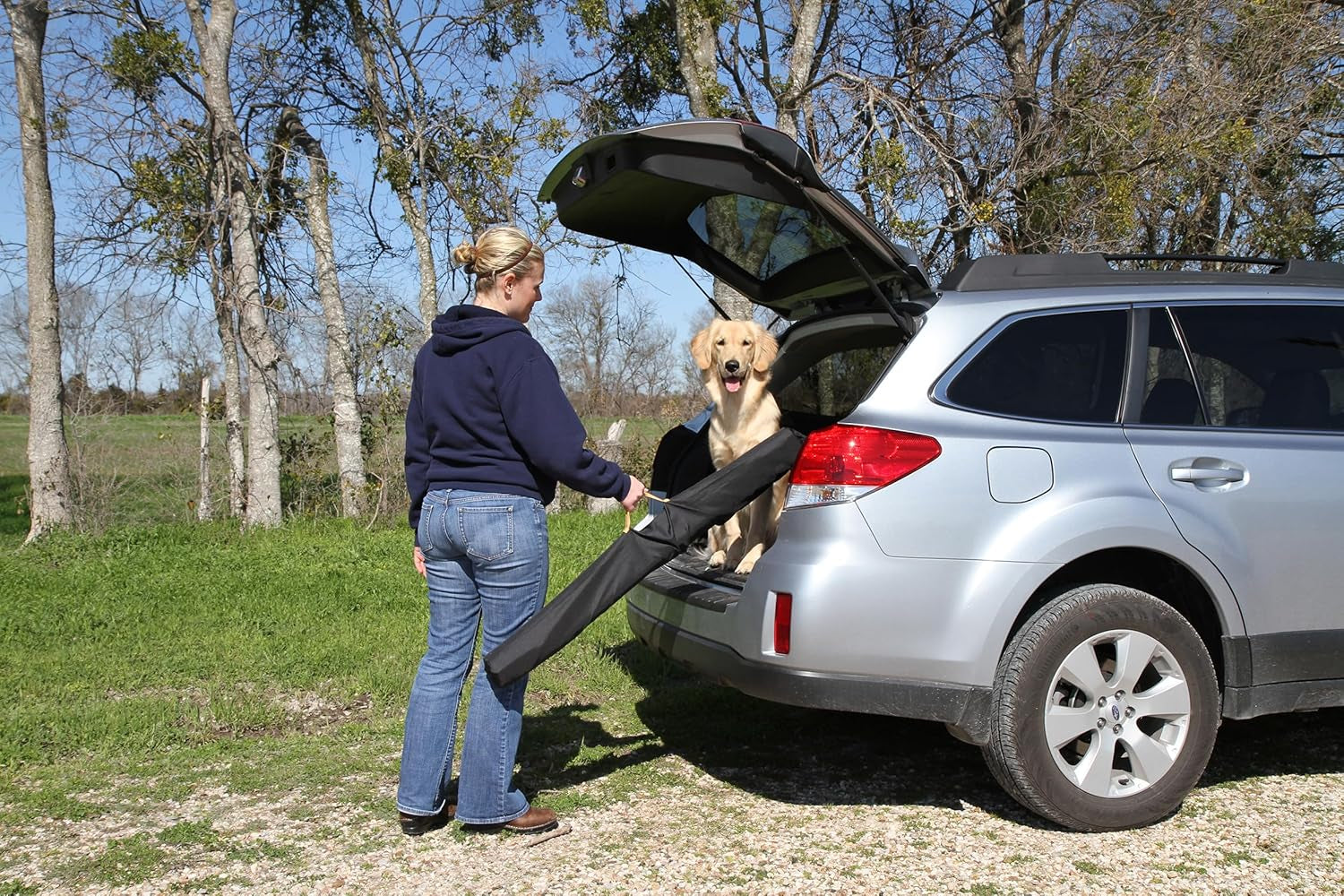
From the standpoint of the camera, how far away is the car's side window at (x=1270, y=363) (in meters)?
3.97

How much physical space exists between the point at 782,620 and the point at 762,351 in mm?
1857

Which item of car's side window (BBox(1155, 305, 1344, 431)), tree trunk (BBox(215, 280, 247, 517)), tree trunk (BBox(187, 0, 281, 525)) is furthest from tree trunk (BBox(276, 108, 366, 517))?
car's side window (BBox(1155, 305, 1344, 431))

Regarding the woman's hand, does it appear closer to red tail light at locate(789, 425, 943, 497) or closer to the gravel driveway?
red tail light at locate(789, 425, 943, 497)

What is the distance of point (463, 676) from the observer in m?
3.71

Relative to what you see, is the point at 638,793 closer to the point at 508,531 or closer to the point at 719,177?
the point at 508,531

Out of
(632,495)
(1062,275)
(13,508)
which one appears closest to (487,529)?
(632,495)

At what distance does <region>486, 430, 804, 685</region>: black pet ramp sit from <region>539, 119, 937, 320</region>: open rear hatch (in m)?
0.74

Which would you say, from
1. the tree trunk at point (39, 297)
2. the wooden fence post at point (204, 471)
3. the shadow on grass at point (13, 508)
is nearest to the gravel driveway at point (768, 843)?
the wooden fence post at point (204, 471)

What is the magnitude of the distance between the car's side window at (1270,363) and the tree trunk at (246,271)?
9.16 meters

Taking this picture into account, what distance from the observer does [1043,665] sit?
3.51m

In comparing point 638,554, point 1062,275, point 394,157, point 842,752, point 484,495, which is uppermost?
point 394,157

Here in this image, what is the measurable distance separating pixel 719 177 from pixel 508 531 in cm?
141

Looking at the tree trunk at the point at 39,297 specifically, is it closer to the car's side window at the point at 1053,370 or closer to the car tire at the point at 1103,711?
the car's side window at the point at 1053,370

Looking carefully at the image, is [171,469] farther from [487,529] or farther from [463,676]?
[487,529]
